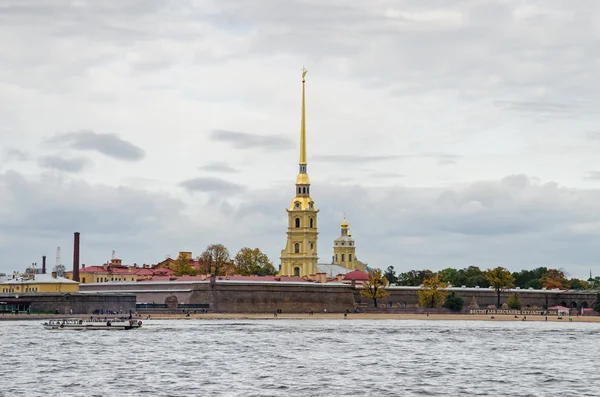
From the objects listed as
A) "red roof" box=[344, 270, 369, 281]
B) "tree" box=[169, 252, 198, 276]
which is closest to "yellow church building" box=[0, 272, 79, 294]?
"tree" box=[169, 252, 198, 276]

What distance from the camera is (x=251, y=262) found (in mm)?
172375

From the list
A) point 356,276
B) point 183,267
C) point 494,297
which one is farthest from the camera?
point 356,276

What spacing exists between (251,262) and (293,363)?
364 feet

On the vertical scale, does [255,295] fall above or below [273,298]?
above

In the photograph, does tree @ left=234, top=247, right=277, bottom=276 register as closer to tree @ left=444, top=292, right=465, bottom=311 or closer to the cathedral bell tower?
the cathedral bell tower

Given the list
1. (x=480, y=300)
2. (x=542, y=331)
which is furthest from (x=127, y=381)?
(x=480, y=300)

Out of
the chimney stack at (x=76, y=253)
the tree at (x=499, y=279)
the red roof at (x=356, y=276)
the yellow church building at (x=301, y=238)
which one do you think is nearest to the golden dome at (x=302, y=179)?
the yellow church building at (x=301, y=238)

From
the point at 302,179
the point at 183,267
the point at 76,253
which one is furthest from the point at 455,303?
the point at 76,253

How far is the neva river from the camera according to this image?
49.3 meters

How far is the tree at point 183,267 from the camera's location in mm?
163875

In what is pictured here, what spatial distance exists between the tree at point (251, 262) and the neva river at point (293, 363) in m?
74.2

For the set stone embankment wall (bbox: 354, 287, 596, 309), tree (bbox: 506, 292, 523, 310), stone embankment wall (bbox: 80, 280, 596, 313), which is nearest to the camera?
stone embankment wall (bbox: 80, 280, 596, 313)

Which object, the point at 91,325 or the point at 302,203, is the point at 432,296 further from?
the point at 91,325

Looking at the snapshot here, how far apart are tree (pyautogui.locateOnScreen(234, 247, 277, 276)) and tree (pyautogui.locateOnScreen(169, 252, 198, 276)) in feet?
23.4
